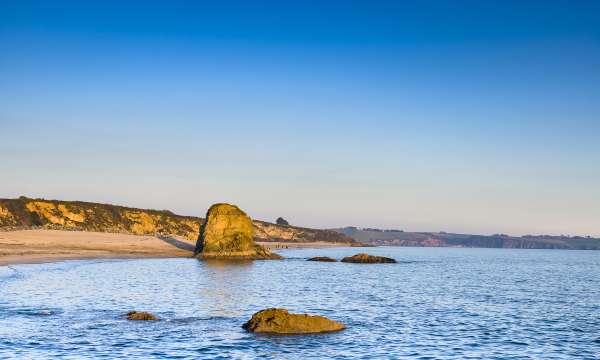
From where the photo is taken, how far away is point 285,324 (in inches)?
1180

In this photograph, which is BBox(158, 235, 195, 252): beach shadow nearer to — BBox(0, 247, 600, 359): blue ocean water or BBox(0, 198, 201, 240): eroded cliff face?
BBox(0, 198, 201, 240): eroded cliff face

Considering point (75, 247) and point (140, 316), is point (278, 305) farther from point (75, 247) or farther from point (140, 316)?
point (75, 247)

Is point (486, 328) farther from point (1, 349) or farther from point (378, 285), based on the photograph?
point (378, 285)

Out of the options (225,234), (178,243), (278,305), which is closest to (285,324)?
(278,305)

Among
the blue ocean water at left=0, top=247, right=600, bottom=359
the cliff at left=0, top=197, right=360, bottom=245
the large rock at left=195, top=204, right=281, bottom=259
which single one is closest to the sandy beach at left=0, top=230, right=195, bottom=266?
the large rock at left=195, top=204, right=281, bottom=259

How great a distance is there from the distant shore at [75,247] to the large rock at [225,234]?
7.30 meters

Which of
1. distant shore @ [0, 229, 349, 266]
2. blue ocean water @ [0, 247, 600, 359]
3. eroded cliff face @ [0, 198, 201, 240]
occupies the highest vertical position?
eroded cliff face @ [0, 198, 201, 240]

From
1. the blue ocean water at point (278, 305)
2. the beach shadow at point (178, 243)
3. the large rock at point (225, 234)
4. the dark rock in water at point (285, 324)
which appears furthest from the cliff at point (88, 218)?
the dark rock in water at point (285, 324)

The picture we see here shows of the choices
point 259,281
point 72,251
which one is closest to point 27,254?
point 72,251

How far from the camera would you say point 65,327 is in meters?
29.9

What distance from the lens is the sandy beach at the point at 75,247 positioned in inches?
3211

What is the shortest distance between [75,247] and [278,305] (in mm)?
67829

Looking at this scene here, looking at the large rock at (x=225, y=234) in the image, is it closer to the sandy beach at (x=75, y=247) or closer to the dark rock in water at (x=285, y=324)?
the sandy beach at (x=75, y=247)

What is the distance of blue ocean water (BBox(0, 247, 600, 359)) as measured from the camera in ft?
85.2
